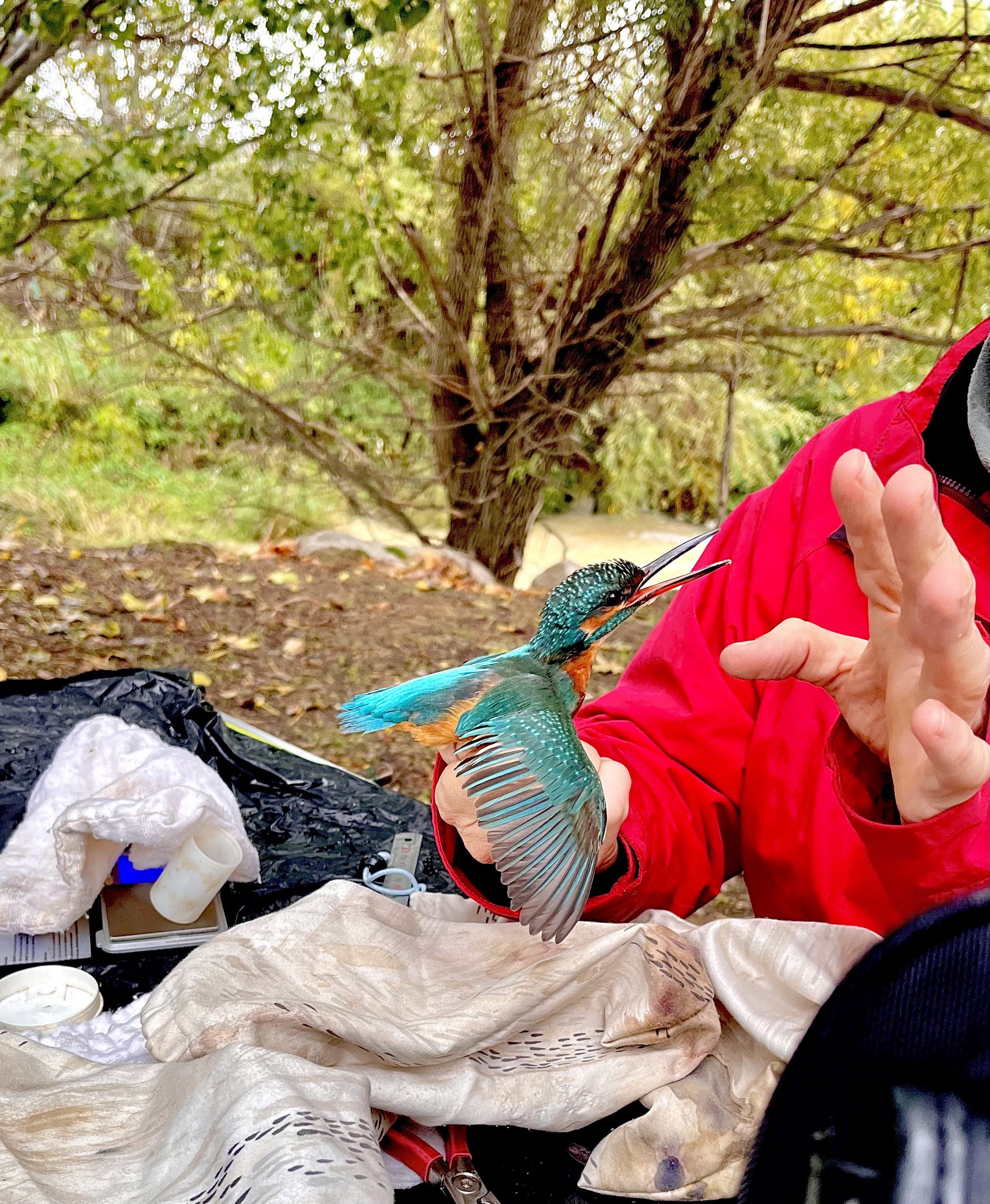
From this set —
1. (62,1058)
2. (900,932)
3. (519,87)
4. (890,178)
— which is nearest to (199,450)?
(519,87)

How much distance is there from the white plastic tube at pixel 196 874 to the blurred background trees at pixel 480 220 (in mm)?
2468

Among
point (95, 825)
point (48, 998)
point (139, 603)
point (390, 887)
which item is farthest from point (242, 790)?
point (139, 603)

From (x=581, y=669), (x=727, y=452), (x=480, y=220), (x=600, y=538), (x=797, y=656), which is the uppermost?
(x=480, y=220)

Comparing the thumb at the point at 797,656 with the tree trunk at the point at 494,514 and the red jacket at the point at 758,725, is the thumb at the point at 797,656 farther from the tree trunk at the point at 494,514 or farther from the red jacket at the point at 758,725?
the tree trunk at the point at 494,514

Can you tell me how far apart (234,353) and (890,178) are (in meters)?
4.24

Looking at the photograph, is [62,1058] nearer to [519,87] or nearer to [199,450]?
[519,87]

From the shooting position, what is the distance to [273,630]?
4.77m

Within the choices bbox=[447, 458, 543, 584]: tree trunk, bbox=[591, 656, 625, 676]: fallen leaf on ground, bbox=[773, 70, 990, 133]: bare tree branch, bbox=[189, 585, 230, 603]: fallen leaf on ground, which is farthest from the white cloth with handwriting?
bbox=[447, 458, 543, 584]: tree trunk

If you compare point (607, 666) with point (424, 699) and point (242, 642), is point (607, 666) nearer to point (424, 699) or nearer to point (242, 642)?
point (242, 642)

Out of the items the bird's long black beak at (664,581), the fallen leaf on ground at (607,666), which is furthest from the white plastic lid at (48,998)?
the fallen leaf on ground at (607,666)

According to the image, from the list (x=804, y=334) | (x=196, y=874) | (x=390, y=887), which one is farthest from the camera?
(x=804, y=334)

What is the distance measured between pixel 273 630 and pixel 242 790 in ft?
7.95

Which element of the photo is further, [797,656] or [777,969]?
[777,969]

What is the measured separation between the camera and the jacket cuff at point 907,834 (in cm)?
95
